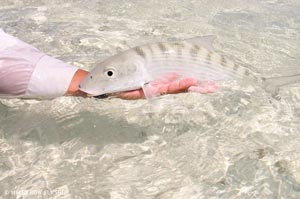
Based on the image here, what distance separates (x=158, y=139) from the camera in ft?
10.8

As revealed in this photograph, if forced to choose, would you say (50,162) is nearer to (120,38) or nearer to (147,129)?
(147,129)

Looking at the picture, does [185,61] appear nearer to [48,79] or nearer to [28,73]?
[48,79]

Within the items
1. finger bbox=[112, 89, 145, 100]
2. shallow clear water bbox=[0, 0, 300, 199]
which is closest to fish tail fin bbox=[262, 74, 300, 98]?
shallow clear water bbox=[0, 0, 300, 199]

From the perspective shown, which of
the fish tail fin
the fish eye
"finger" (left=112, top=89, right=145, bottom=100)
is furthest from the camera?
the fish tail fin

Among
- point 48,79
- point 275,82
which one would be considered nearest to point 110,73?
point 48,79

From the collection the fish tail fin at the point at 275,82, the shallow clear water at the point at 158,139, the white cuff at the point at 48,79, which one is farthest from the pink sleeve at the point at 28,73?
the fish tail fin at the point at 275,82

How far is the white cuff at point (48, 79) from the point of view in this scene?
10.2ft

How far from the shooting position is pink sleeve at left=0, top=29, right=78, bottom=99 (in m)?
3.08

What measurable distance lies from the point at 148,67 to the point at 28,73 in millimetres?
834

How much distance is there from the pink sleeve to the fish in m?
0.35

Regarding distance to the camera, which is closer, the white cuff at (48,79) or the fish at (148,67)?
the fish at (148,67)

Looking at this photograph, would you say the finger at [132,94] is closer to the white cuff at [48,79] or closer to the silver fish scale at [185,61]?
the silver fish scale at [185,61]

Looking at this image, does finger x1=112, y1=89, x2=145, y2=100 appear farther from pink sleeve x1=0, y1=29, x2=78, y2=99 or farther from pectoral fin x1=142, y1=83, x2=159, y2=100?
pink sleeve x1=0, y1=29, x2=78, y2=99

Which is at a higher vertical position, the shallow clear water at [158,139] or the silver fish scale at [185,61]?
the silver fish scale at [185,61]
